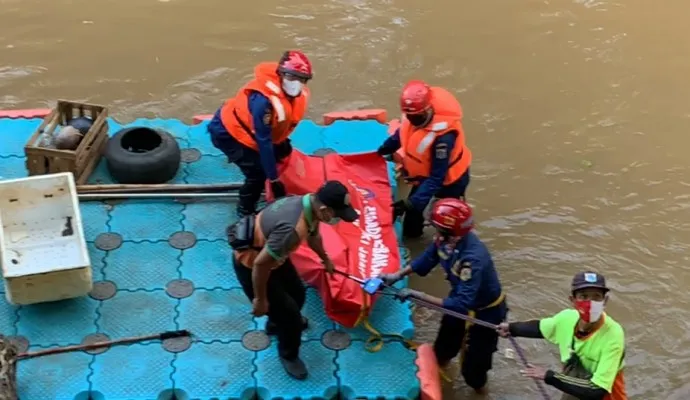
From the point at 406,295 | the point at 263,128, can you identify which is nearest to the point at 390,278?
the point at 406,295

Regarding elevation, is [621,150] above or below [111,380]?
above

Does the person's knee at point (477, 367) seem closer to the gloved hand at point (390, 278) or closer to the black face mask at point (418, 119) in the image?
the gloved hand at point (390, 278)

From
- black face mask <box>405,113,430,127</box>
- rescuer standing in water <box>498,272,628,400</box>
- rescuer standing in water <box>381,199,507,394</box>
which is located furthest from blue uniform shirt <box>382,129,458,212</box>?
rescuer standing in water <box>498,272,628,400</box>

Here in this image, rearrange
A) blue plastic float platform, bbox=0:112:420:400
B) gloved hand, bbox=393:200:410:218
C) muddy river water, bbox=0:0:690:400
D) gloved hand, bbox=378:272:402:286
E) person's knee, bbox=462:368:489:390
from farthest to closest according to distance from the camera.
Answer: muddy river water, bbox=0:0:690:400, gloved hand, bbox=393:200:410:218, person's knee, bbox=462:368:489:390, gloved hand, bbox=378:272:402:286, blue plastic float platform, bbox=0:112:420:400

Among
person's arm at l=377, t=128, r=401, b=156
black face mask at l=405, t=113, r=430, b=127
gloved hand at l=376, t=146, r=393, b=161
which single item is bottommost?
gloved hand at l=376, t=146, r=393, b=161

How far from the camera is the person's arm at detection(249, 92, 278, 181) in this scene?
6191 mm

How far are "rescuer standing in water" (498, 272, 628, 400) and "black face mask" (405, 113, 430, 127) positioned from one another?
1.83m

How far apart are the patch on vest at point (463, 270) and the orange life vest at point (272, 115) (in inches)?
68.9

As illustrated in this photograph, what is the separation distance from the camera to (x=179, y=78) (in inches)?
371

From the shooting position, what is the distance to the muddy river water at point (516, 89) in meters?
7.23

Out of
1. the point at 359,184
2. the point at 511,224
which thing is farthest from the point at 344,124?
the point at 511,224

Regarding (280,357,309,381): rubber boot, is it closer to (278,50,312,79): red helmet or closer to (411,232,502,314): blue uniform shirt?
(411,232,502,314): blue uniform shirt

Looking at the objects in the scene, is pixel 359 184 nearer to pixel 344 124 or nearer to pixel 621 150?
pixel 344 124

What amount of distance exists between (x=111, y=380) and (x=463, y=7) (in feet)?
22.7
